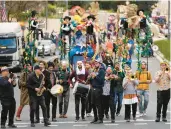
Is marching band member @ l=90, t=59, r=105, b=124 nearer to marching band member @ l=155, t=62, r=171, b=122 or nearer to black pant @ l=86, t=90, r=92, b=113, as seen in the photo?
black pant @ l=86, t=90, r=92, b=113

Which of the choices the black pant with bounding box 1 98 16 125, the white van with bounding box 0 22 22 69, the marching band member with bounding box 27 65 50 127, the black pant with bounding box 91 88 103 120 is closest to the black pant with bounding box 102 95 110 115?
the black pant with bounding box 91 88 103 120

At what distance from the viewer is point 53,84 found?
17.5 meters

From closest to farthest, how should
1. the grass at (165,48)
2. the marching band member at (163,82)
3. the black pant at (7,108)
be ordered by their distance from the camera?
the black pant at (7,108) < the marching band member at (163,82) < the grass at (165,48)

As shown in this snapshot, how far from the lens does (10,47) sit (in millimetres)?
34188

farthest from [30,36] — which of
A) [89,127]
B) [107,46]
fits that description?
[89,127]

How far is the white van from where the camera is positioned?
111 ft

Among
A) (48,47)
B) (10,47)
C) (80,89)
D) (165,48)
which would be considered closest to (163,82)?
(80,89)

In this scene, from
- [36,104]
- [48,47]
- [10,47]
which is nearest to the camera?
[36,104]

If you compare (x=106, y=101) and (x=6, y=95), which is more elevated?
(x=6, y=95)

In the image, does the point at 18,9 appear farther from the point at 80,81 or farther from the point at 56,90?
the point at 56,90

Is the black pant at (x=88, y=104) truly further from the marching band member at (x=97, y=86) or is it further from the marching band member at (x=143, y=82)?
the marching band member at (x=143, y=82)

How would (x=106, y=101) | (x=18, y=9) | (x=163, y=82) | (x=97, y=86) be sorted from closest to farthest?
1. (x=97, y=86)
2. (x=163, y=82)
3. (x=106, y=101)
4. (x=18, y=9)

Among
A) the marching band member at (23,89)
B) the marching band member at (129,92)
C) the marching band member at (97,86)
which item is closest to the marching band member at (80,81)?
the marching band member at (97,86)

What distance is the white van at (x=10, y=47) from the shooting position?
33844 millimetres
